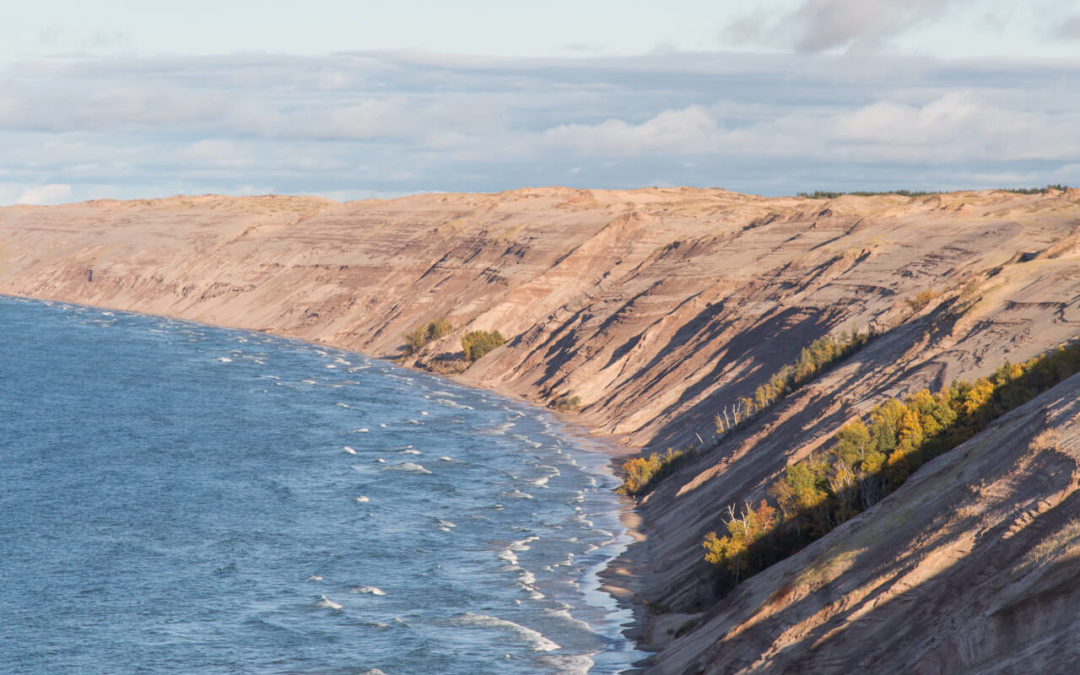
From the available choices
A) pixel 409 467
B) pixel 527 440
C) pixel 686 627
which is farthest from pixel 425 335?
pixel 686 627

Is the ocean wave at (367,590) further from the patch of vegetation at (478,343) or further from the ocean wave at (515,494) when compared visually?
the patch of vegetation at (478,343)

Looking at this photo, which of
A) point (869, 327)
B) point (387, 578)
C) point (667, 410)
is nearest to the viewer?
point (387, 578)

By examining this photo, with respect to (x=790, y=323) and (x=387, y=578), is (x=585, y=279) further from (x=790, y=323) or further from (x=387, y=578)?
(x=387, y=578)

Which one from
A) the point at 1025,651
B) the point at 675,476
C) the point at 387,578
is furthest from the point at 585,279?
the point at 1025,651

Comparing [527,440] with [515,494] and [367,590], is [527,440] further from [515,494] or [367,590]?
[367,590]

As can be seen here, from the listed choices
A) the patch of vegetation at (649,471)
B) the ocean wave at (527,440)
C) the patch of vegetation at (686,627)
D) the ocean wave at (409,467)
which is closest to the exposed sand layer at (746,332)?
the patch of vegetation at (686,627)

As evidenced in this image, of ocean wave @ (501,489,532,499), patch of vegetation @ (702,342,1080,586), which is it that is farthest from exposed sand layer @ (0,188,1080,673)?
ocean wave @ (501,489,532,499)
